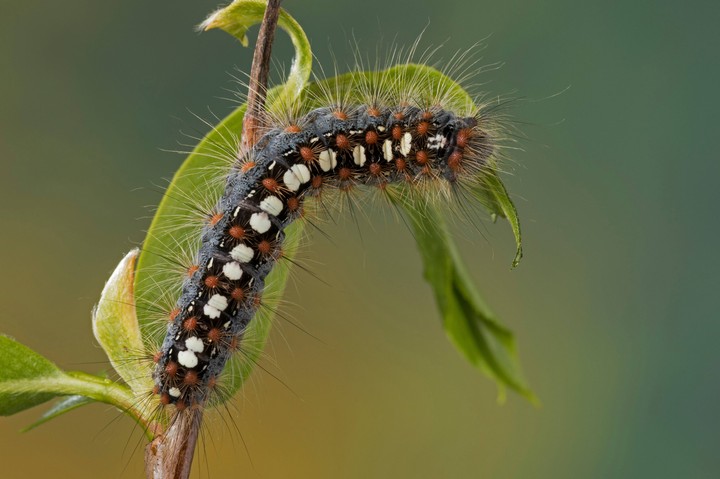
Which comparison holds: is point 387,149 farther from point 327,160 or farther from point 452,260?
point 452,260

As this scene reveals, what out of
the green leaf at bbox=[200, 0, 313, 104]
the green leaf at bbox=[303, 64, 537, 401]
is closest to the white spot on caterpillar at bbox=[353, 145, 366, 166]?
the green leaf at bbox=[303, 64, 537, 401]

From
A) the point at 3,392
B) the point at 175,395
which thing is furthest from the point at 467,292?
the point at 3,392

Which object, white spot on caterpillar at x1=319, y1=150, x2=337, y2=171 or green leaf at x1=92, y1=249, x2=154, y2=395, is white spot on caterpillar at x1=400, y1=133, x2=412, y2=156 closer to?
white spot on caterpillar at x1=319, y1=150, x2=337, y2=171

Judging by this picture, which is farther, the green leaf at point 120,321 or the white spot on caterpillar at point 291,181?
the white spot on caterpillar at point 291,181

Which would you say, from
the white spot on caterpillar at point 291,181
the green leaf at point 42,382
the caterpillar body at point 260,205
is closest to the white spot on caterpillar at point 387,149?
the caterpillar body at point 260,205

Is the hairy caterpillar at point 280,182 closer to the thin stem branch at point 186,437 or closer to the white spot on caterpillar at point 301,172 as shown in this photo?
the white spot on caterpillar at point 301,172

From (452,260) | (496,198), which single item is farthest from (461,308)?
(496,198)
